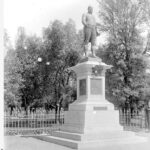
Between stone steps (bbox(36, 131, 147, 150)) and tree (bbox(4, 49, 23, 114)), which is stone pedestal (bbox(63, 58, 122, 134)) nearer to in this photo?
stone steps (bbox(36, 131, 147, 150))

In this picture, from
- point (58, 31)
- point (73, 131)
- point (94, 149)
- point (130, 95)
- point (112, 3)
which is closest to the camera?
point (94, 149)

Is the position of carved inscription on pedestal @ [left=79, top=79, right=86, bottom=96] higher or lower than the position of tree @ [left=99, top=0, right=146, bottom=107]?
lower

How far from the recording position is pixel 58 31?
26.0 metres

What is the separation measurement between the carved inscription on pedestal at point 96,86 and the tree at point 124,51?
7393 mm

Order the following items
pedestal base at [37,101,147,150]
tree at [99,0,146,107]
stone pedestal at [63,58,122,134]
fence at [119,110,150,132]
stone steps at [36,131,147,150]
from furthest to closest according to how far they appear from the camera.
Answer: tree at [99,0,146,107] < fence at [119,110,150,132] < stone pedestal at [63,58,122,134] < pedestal base at [37,101,147,150] < stone steps at [36,131,147,150]

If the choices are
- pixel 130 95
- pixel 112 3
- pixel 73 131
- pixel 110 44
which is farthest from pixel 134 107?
pixel 73 131

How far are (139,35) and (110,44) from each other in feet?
8.25

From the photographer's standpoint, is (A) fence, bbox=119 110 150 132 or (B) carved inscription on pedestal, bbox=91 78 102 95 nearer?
(B) carved inscription on pedestal, bbox=91 78 102 95

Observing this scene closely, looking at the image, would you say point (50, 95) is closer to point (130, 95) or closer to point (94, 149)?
point (130, 95)

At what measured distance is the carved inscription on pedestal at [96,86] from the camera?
1341 cm

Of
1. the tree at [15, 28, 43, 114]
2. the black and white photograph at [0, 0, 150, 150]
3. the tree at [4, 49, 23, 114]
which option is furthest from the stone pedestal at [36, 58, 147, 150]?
the tree at [15, 28, 43, 114]

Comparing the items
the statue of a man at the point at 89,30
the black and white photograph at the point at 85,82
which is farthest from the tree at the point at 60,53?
the statue of a man at the point at 89,30

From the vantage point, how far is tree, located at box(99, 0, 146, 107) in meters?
21.5

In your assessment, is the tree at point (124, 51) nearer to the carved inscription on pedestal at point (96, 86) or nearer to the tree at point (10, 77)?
the tree at point (10, 77)
